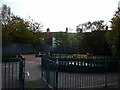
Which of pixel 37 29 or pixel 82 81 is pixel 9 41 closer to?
pixel 37 29

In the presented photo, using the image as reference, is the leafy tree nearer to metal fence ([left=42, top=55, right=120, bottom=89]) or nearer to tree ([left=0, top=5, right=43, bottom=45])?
tree ([left=0, top=5, right=43, bottom=45])

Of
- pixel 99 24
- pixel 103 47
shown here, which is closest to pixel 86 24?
pixel 99 24

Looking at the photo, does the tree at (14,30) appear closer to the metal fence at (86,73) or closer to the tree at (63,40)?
the tree at (63,40)

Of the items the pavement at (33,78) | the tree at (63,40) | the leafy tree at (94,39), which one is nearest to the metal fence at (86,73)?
the pavement at (33,78)

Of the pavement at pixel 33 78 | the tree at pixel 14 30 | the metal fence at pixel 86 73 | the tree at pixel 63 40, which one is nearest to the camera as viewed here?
the pavement at pixel 33 78

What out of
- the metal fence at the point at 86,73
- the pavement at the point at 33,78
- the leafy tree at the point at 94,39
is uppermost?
the leafy tree at the point at 94,39

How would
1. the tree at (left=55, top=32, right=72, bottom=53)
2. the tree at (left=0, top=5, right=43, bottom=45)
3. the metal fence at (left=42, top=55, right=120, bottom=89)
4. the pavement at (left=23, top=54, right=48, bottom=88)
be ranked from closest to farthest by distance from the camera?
the pavement at (left=23, top=54, right=48, bottom=88) → the metal fence at (left=42, top=55, right=120, bottom=89) → the tree at (left=0, top=5, right=43, bottom=45) → the tree at (left=55, top=32, right=72, bottom=53)

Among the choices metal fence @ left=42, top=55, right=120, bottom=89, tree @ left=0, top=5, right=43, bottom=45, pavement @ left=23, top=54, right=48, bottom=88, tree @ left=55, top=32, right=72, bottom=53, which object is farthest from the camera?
tree @ left=55, top=32, right=72, bottom=53

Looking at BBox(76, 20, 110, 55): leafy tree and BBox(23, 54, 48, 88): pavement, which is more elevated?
BBox(76, 20, 110, 55): leafy tree

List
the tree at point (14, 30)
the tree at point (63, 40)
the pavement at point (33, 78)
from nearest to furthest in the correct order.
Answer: the pavement at point (33, 78) < the tree at point (14, 30) < the tree at point (63, 40)

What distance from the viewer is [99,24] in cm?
3244

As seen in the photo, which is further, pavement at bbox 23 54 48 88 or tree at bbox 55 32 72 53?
tree at bbox 55 32 72 53

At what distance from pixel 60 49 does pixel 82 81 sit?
1176 inches

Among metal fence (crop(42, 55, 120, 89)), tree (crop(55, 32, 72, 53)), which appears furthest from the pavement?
tree (crop(55, 32, 72, 53))
